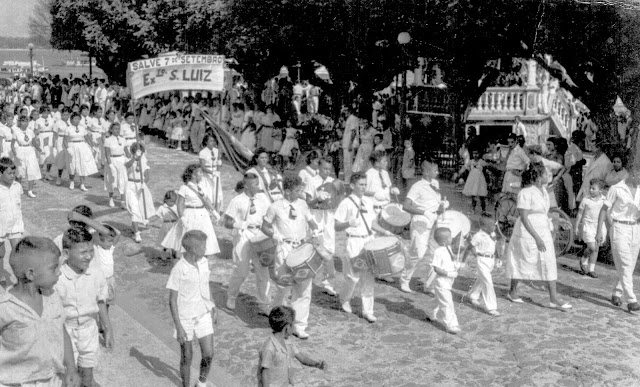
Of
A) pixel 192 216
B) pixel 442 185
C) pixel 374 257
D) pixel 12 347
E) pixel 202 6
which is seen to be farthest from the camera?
pixel 202 6

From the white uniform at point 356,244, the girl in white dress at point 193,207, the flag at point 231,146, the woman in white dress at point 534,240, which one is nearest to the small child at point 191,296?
the white uniform at point 356,244

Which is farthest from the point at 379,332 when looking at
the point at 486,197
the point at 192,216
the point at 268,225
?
Result: the point at 486,197

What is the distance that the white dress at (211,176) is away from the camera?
13.1 metres

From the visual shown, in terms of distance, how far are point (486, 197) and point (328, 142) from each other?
552cm

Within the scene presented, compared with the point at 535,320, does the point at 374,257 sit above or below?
above

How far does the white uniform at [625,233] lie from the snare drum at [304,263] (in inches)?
142

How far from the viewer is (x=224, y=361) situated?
7945 mm

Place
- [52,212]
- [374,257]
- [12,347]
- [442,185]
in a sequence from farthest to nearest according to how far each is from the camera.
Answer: [442,185] → [52,212] → [374,257] → [12,347]

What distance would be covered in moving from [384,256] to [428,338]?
951mm

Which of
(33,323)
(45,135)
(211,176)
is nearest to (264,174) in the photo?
(211,176)

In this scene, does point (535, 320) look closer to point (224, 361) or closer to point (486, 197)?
point (224, 361)

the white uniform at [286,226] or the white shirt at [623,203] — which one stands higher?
the white shirt at [623,203]

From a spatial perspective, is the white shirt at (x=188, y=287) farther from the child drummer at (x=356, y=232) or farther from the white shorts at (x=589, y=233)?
the white shorts at (x=589, y=233)

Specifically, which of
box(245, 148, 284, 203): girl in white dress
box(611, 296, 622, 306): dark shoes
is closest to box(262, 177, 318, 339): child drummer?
box(245, 148, 284, 203): girl in white dress
